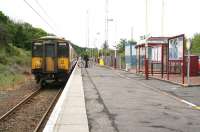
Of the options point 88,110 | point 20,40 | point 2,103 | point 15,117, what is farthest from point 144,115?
point 20,40

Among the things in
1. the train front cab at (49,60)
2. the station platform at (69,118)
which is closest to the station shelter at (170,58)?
the train front cab at (49,60)

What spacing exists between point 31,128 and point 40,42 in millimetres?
15636

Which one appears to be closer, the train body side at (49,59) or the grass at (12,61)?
the train body side at (49,59)

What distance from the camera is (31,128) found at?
44.3 ft

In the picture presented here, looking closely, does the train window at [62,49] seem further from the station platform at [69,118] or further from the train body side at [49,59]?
the station platform at [69,118]

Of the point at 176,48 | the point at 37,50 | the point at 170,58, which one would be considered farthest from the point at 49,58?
the point at 176,48

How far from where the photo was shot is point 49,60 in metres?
28.7

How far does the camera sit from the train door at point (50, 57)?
28.7 metres

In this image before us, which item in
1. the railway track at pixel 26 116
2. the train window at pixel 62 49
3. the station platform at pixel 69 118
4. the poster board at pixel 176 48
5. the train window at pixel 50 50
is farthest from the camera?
the train window at pixel 62 49

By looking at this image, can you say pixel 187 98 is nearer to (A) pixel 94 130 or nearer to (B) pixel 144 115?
(B) pixel 144 115

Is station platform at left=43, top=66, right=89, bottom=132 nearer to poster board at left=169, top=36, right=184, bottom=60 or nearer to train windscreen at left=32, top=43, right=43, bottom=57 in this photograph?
poster board at left=169, top=36, right=184, bottom=60

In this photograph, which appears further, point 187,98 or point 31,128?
point 187,98

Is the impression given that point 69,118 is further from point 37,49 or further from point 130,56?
point 130,56

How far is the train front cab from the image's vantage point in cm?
2857
